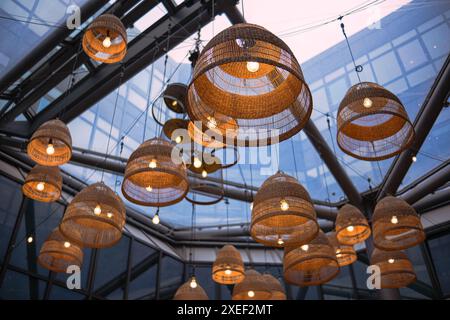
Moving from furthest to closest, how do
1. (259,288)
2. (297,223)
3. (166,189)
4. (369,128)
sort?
1. (259,288)
2. (166,189)
3. (297,223)
4. (369,128)

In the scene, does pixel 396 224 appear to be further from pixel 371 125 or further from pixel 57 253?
pixel 57 253

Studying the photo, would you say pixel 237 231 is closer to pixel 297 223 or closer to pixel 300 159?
pixel 300 159

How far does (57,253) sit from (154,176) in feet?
9.30

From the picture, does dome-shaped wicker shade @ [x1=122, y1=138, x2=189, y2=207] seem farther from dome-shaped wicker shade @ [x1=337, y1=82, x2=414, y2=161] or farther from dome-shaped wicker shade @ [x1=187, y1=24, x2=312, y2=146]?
dome-shaped wicker shade @ [x1=337, y1=82, x2=414, y2=161]

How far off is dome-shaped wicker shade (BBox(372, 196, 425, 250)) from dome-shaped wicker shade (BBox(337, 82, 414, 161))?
71.0 inches

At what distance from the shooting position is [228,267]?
7.88m

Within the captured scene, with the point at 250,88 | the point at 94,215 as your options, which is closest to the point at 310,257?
the point at 94,215

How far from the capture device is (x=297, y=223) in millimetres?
5012

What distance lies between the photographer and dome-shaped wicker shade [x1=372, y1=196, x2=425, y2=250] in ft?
20.5

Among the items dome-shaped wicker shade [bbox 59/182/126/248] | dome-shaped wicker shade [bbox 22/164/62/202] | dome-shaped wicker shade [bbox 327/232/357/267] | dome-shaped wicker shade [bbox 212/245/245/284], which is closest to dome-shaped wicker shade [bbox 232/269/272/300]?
dome-shaped wicker shade [bbox 212/245/245/284]

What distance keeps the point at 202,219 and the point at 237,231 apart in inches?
50.6

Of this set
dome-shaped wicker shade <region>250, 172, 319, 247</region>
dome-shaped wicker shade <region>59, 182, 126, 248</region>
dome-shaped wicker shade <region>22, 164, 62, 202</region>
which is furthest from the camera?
dome-shaped wicker shade <region>22, 164, 62, 202</region>

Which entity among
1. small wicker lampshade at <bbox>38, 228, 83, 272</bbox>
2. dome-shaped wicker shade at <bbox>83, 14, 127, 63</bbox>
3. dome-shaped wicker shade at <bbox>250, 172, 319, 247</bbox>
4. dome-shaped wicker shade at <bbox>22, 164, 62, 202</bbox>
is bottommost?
dome-shaped wicker shade at <bbox>250, 172, 319, 247</bbox>
